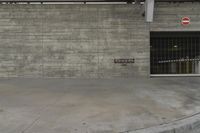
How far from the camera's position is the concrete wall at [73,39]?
12.1 metres

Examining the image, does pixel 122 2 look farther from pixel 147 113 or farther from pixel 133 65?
pixel 147 113

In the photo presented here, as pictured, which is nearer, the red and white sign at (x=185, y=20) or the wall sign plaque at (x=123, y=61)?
the wall sign plaque at (x=123, y=61)

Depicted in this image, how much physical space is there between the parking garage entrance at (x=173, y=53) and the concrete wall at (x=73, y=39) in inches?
26.2

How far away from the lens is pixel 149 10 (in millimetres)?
11406

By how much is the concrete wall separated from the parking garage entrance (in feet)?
2.18

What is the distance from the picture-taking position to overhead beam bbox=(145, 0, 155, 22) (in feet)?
37.2

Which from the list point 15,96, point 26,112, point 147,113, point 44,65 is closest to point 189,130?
point 147,113

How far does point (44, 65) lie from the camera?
40.0 ft

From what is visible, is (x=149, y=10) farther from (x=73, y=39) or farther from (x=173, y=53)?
(x=73, y=39)

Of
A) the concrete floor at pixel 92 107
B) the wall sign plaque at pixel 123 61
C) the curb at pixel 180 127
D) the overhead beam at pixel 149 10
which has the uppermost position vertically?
the overhead beam at pixel 149 10

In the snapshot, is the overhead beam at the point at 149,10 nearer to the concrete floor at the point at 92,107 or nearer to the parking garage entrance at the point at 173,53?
the parking garage entrance at the point at 173,53

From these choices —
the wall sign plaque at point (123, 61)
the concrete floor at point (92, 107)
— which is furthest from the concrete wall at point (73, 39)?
the concrete floor at point (92, 107)

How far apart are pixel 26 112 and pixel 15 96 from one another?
2005 millimetres

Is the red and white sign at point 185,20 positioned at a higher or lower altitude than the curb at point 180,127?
higher
